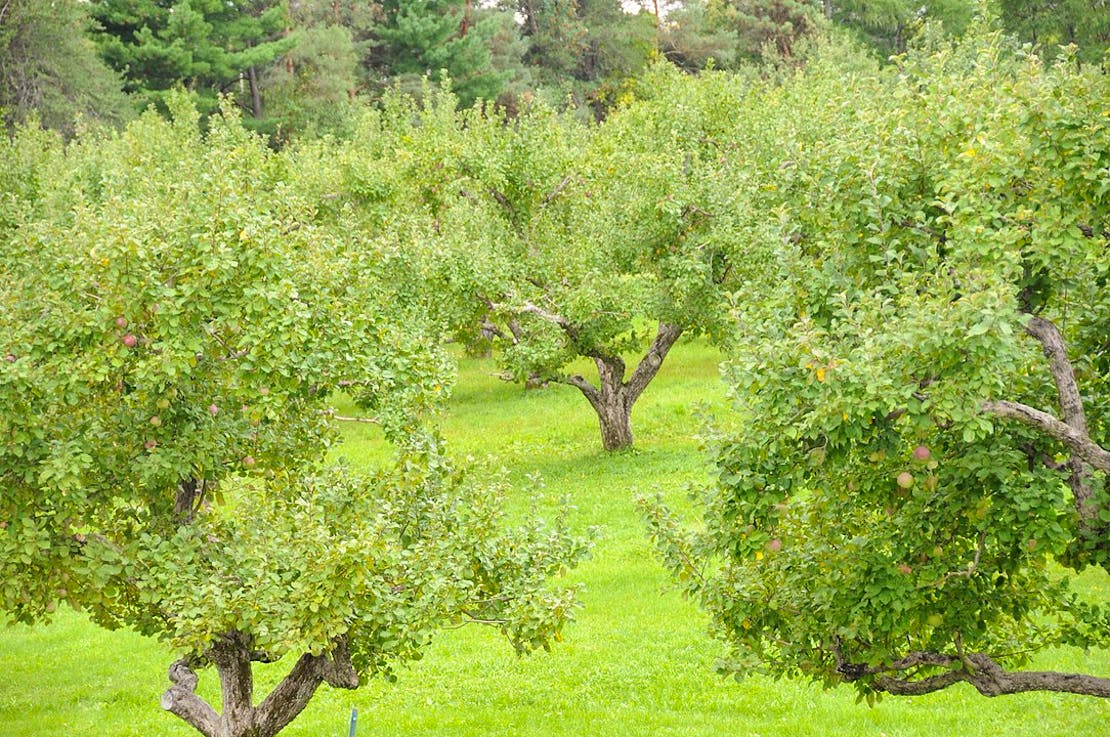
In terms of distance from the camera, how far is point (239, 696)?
48.7 ft

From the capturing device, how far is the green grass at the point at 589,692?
63.2ft

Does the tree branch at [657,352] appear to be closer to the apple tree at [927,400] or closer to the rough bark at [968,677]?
the apple tree at [927,400]

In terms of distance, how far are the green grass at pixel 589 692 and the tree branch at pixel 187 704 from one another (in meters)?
5.54

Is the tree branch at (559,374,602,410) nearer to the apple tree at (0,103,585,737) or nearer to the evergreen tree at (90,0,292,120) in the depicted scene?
the apple tree at (0,103,585,737)

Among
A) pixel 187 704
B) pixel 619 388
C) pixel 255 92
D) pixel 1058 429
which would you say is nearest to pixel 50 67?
pixel 255 92

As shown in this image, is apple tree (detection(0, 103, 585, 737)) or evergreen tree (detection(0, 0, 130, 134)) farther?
evergreen tree (detection(0, 0, 130, 134))

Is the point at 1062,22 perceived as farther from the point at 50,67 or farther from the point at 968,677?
the point at 968,677

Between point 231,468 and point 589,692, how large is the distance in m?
9.16

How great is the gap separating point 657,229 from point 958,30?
45463 mm

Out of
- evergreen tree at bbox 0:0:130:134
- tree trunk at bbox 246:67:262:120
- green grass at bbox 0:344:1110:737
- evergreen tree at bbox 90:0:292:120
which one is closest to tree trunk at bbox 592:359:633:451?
green grass at bbox 0:344:1110:737

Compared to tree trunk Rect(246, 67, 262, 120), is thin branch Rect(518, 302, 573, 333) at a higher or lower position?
lower

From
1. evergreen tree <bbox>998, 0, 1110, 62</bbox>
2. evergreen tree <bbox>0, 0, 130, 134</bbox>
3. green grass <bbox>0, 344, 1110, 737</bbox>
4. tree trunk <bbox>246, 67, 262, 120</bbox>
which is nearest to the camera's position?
green grass <bbox>0, 344, 1110, 737</bbox>

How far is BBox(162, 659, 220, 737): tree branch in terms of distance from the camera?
14.7 meters

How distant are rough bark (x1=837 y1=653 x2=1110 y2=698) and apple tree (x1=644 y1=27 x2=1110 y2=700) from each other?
0.03m
